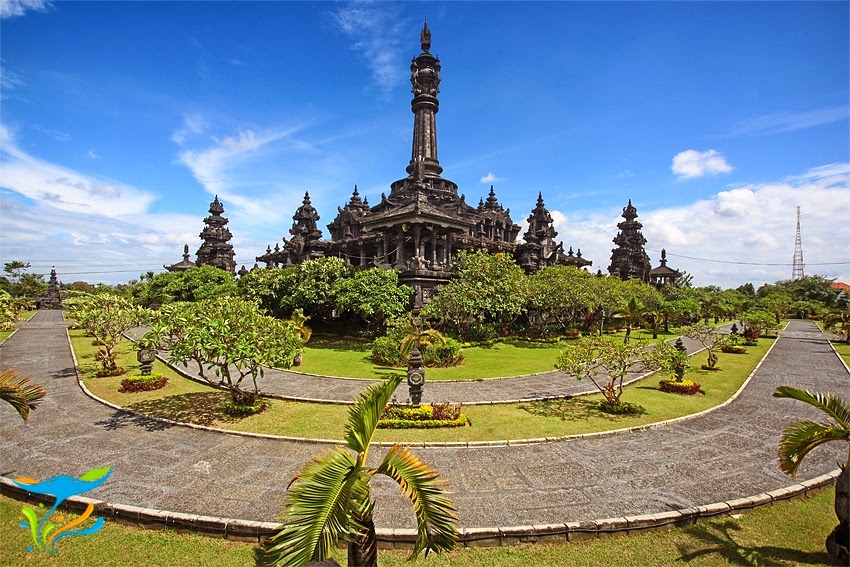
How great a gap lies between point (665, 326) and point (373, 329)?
1167 inches

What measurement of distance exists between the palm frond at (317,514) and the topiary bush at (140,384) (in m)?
14.7

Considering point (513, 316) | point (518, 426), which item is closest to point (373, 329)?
point (513, 316)

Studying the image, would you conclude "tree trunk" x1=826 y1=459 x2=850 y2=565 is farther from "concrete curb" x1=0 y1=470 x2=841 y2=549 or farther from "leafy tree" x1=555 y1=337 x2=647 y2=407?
"leafy tree" x1=555 y1=337 x2=647 y2=407

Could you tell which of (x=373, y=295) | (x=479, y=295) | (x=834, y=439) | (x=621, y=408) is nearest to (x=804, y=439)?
(x=834, y=439)

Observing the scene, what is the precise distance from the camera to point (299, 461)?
31.8 feet

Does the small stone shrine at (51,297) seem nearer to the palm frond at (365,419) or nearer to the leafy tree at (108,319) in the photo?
the leafy tree at (108,319)

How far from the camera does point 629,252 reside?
204 feet

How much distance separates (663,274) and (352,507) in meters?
66.1

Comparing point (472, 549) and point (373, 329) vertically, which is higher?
point (373, 329)

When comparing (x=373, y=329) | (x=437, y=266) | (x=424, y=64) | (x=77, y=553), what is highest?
(x=424, y=64)

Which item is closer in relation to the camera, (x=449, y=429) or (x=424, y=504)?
(x=424, y=504)

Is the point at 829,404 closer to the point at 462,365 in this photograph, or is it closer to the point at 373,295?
the point at 462,365

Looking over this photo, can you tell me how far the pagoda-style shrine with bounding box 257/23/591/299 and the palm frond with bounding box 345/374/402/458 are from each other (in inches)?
1032

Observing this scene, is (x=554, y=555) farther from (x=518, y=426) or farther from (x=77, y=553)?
(x=77, y=553)
